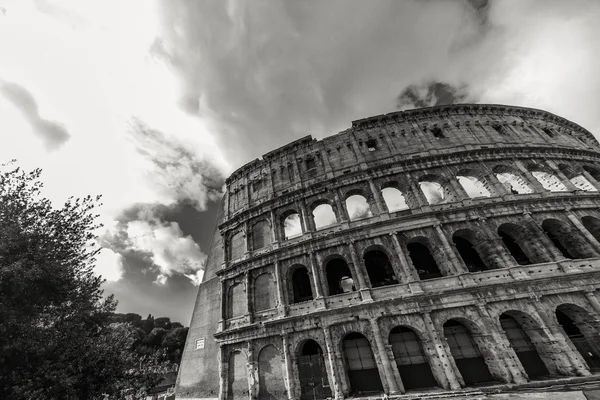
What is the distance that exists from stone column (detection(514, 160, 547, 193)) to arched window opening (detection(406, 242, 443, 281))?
25.0ft

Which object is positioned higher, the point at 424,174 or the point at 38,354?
the point at 424,174

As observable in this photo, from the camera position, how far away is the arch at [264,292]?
51.0ft

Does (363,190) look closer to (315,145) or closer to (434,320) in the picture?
(315,145)

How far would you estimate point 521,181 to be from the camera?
16.3 metres

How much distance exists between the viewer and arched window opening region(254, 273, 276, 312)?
15.6 metres

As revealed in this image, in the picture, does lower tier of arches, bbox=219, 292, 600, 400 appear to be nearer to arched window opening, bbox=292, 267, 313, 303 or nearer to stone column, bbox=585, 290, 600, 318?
stone column, bbox=585, 290, 600, 318

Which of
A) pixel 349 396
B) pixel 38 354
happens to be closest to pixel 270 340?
pixel 349 396

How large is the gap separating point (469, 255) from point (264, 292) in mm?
12551

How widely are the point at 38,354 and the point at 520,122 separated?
30.0 meters

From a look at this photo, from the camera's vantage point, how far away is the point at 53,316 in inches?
334

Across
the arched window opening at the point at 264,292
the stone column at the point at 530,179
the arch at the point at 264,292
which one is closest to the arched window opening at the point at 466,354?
the arch at the point at 264,292

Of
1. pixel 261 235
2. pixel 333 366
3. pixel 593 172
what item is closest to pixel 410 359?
pixel 333 366

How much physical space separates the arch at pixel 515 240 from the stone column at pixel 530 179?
318cm

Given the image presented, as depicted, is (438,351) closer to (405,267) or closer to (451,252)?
(405,267)
